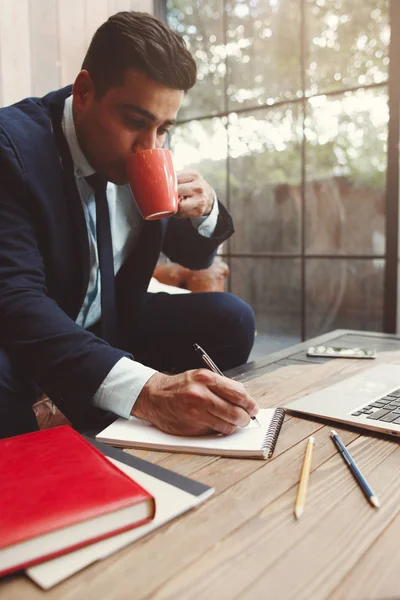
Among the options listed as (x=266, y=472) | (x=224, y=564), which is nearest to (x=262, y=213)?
(x=266, y=472)

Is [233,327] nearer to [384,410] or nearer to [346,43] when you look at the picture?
[384,410]

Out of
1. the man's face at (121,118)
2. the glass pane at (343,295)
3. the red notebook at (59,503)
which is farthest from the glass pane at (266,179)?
the red notebook at (59,503)

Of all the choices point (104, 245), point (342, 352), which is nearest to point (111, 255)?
A: point (104, 245)

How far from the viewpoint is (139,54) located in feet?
3.74

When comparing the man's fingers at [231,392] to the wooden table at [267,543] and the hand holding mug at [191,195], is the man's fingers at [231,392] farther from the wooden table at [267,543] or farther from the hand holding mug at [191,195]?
the hand holding mug at [191,195]

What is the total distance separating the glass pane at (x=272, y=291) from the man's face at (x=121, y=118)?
1858 mm

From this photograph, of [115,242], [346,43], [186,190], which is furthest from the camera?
[346,43]

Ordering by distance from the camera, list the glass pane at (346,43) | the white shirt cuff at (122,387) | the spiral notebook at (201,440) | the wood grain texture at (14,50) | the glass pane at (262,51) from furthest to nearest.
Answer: the glass pane at (262,51) → the glass pane at (346,43) → the wood grain texture at (14,50) → the white shirt cuff at (122,387) → the spiral notebook at (201,440)

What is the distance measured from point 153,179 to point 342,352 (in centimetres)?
64

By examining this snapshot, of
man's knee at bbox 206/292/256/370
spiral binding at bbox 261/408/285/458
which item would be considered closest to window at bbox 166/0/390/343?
man's knee at bbox 206/292/256/370

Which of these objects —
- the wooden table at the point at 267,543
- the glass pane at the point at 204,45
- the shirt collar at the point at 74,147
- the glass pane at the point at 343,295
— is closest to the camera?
the wooden table at the point at 267,543

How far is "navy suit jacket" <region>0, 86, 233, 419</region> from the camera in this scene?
0.87 m

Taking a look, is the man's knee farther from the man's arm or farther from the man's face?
the man's face

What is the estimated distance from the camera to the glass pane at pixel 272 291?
301 cm
